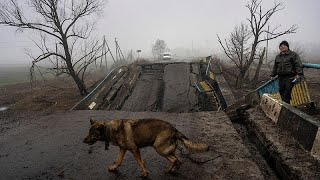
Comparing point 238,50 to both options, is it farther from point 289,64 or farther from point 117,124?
point 117,124

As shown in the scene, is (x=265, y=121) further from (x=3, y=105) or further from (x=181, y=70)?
(x=3, y=105)

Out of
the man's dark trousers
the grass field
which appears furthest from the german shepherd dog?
the grass field

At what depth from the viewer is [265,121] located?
6711 millimetres

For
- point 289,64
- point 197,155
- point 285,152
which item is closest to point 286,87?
point 289,64

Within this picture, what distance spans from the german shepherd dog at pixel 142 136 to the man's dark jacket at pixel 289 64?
3914mm

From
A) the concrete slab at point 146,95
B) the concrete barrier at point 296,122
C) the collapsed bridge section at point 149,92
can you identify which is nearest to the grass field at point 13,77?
the collapsed bridge section at point 149,92

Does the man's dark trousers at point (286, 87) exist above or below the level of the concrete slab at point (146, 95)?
above

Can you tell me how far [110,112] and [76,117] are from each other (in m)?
1.05

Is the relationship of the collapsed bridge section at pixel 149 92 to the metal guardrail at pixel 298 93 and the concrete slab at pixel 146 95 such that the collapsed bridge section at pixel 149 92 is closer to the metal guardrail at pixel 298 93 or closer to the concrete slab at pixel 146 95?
the concrete slab at pixel 146 95

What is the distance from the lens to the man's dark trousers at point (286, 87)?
7.07 meters

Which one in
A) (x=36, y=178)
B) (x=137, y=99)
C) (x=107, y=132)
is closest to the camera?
(x=107, y=132)

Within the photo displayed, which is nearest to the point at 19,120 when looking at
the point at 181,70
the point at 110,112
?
the point at 110,112

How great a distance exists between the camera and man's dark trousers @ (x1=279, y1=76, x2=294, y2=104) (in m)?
7.07

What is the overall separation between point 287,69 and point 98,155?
494cm
